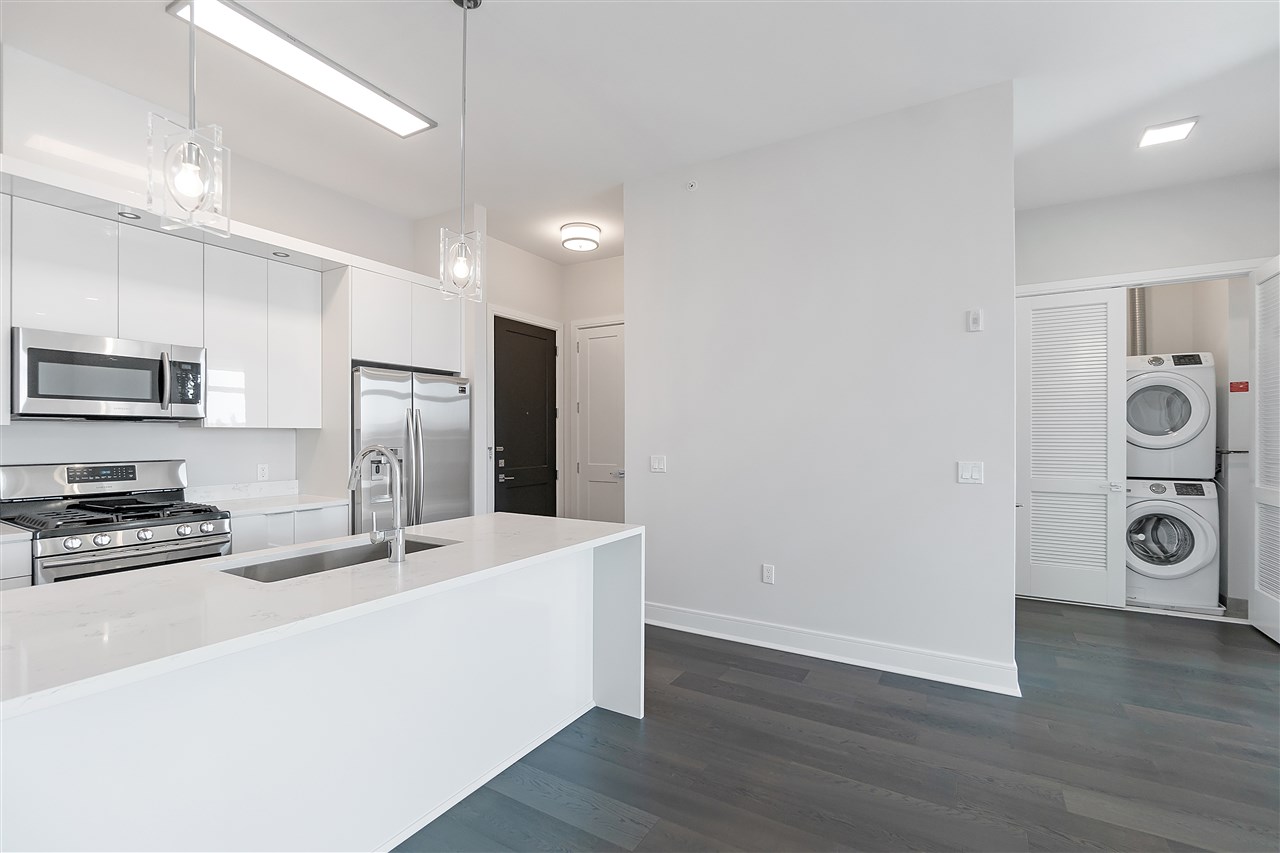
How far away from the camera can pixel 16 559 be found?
7.79ft

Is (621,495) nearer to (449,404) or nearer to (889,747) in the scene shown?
(449,404)

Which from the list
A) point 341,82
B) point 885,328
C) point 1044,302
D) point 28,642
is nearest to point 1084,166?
point 1044,302

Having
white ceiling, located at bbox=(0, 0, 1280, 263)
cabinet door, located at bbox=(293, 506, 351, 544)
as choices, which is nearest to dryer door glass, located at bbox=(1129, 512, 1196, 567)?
white ceiling, located at bbox=(0, 0, 1280, 263)

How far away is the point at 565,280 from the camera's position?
6.00 meters

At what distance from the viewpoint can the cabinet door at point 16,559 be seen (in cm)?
235

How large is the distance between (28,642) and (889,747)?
269 centimetres

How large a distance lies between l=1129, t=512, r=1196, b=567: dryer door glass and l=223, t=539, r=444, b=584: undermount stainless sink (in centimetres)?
492

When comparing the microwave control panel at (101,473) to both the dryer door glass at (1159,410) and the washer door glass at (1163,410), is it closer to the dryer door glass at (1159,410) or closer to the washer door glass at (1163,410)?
the washer door glass at (1163,410)

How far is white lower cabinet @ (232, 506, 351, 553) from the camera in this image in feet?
10.4

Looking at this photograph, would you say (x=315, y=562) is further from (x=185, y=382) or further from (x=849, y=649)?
(x=849, y=649)

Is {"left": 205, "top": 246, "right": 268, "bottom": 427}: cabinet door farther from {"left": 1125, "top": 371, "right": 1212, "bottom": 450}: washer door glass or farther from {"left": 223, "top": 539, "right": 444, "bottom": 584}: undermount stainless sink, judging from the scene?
{"left": 1125, "top": 371, "right": 1212, "bottom": 450}: washer door glass

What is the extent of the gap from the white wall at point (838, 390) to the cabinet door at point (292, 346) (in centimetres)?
205

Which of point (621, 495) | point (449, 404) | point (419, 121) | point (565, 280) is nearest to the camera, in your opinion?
point (419, 121)

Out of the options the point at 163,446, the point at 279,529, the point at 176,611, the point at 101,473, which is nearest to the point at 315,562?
the point at 176,611
